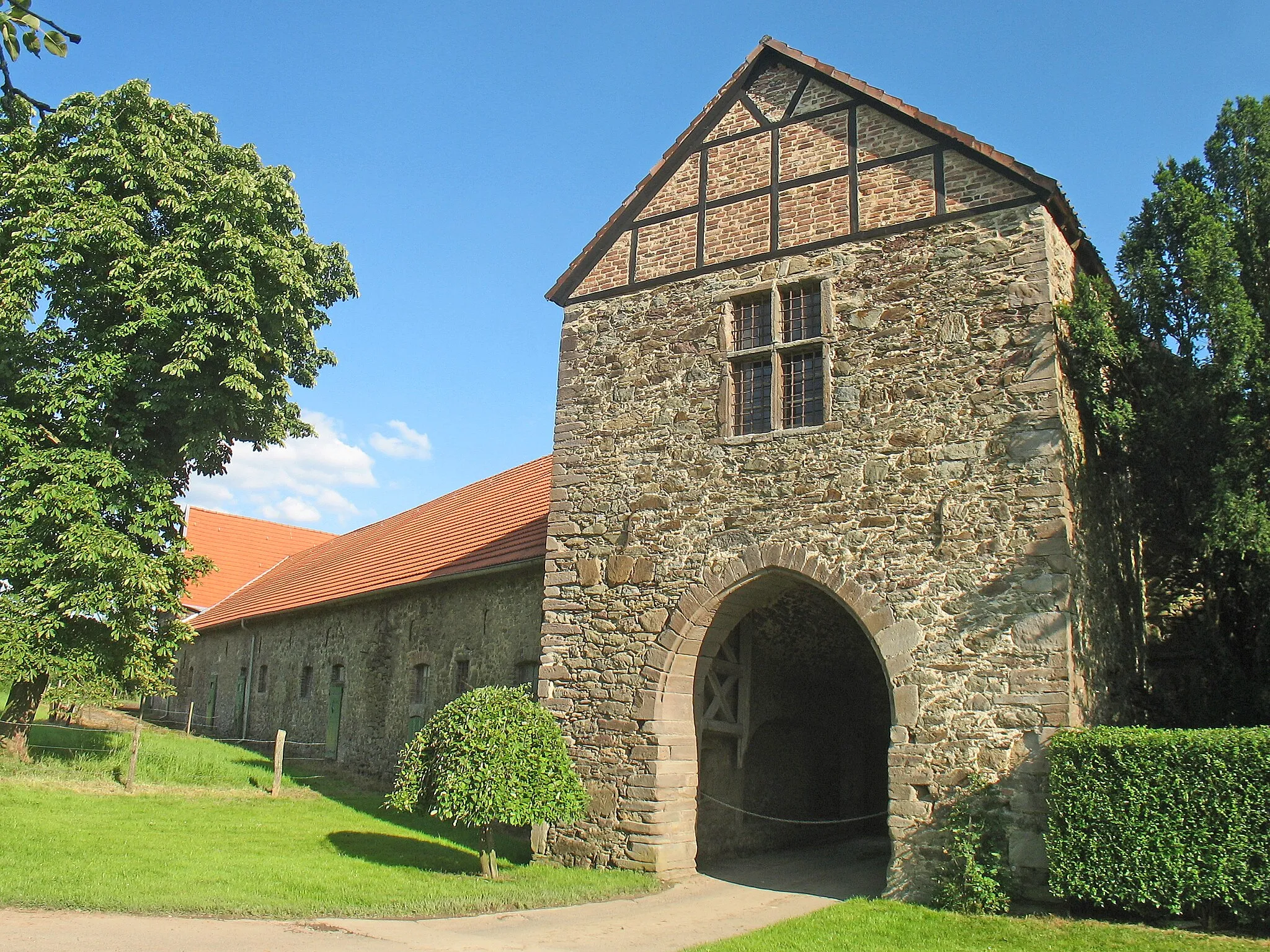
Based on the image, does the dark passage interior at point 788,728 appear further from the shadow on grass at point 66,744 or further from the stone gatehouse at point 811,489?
the shadow on grass at point 66,744

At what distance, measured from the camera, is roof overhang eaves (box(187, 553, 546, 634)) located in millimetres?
14609

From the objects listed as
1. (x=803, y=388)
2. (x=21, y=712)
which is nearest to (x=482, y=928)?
(x=803, y=388)

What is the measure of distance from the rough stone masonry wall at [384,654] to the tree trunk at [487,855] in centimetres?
409

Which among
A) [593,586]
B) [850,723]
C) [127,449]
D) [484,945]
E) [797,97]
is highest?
[797,97]

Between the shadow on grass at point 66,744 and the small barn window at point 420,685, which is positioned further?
the small barn window at point 420,685

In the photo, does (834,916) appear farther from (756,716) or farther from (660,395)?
(660,395)

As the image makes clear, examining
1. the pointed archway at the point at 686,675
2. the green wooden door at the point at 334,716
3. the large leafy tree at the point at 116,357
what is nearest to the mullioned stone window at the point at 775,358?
the pointed archway at the point at 686,675

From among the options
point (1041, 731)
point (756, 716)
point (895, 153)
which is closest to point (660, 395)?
point (895, 153)

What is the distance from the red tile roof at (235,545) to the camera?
31.5 m

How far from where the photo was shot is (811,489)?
10.5m

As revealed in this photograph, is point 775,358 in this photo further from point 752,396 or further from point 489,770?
point 489,770

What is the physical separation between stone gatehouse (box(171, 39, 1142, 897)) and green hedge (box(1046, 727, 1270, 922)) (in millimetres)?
404

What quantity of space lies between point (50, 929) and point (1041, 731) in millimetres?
8259

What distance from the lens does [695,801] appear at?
443 inches
